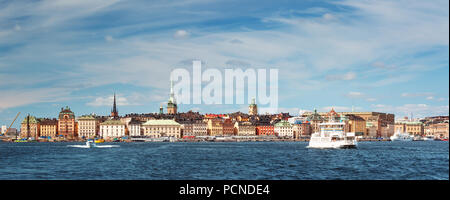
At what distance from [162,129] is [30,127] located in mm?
35573

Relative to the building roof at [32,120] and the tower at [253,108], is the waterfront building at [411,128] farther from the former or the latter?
the building roof at [32,120]

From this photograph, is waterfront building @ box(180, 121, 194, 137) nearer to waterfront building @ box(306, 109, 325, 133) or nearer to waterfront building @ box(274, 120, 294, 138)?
waterfront building @ box(274, 120, 294, 138)

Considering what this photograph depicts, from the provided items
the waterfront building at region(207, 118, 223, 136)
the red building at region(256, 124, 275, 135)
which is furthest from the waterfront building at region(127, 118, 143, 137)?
the red building at region(256, 124, 275, 135)

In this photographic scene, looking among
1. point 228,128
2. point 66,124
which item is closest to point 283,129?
point 228,128

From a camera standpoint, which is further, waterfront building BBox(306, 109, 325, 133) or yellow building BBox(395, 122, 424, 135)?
yellow building BBox(395, 122, 424, 135)

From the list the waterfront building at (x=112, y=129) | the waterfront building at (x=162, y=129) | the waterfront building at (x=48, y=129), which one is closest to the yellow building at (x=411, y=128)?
the waterfront building at (x=162, y=129)

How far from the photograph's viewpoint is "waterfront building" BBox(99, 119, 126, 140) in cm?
13375

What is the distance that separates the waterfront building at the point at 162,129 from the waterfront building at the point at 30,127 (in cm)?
2838

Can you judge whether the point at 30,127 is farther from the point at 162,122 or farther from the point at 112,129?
the point at 162,122

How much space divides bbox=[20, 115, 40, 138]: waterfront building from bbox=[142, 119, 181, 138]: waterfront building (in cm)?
2838

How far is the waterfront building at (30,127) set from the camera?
461ft
